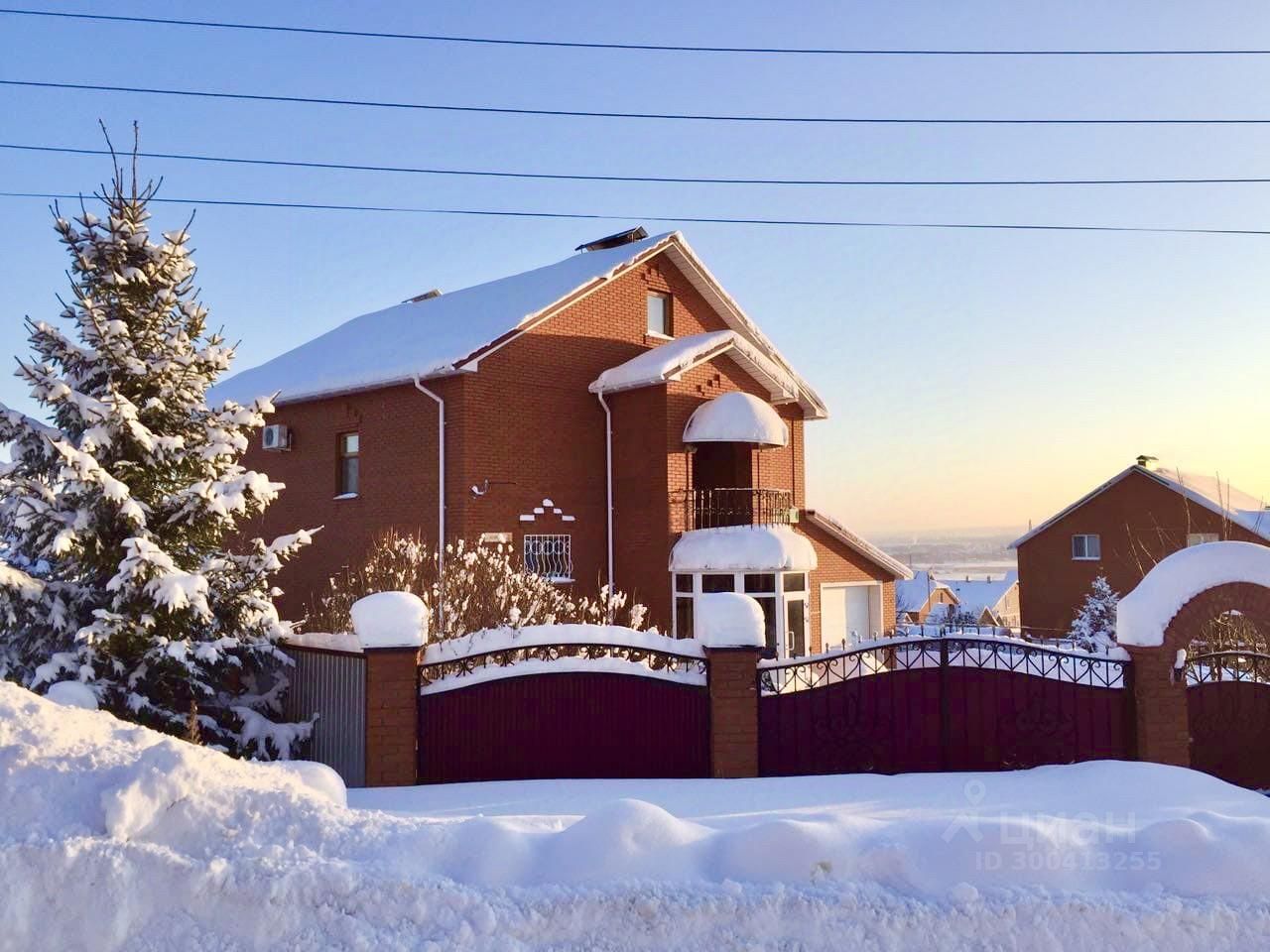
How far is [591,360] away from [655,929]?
14.5 metres

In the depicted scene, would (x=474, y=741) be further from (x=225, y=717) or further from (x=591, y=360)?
(x=591, y=360)

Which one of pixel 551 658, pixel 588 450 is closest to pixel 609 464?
pixel 588 450

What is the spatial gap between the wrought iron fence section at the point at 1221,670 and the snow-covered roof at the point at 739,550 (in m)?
7.66

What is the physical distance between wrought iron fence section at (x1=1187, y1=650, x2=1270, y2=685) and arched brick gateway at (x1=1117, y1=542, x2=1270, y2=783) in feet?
0.11

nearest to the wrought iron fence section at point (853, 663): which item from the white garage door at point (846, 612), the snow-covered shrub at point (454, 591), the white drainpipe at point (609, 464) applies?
the snow-covered shrub at point (454, 591)

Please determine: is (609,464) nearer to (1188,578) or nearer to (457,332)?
(457,332)

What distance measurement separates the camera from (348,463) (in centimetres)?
1889

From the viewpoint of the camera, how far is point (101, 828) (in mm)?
4910

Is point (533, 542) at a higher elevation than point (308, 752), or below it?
higher

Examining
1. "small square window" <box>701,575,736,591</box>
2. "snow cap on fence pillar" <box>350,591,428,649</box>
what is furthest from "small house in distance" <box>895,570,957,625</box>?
"snow cap on fence pillar" <box>350,591,428,649</box>

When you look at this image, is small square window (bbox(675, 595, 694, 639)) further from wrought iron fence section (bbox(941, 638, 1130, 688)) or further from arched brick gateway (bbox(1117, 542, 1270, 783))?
arched brick gateway (bbox(1117, 542, 1270, 783))

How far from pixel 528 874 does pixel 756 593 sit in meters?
13.0

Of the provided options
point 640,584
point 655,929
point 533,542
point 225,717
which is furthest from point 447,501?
point 655,929

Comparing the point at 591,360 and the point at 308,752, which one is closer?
the point at 308,752
